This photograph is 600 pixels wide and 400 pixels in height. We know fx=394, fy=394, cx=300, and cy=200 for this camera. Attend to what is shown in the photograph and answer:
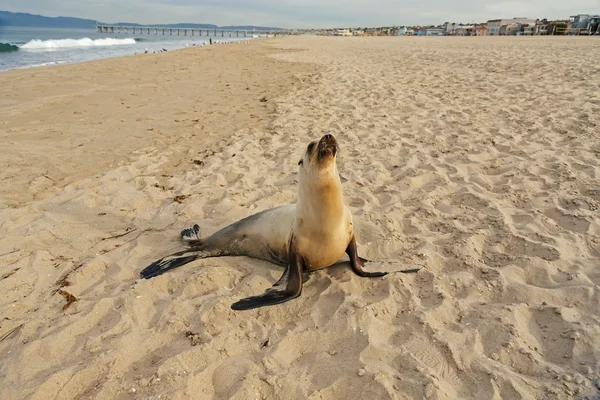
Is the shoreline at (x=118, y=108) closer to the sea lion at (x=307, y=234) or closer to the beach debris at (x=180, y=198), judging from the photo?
the beach debris at (x=180, y=198)

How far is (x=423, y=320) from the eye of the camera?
2312 millimetres

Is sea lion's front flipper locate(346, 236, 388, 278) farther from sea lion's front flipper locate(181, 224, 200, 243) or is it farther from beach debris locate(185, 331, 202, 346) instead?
sea lion's front flipper locate(181, 224, 200, 243)

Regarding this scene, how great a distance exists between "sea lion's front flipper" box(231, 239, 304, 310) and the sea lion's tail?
0.81 meters

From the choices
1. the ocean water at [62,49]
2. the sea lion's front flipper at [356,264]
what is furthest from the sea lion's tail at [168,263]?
the ocean water at [62,49]

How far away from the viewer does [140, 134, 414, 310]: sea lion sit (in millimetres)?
2604

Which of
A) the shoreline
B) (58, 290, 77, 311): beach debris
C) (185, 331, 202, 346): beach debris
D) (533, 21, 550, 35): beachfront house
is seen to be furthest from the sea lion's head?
(533, 21, 550, 35): beachfront house

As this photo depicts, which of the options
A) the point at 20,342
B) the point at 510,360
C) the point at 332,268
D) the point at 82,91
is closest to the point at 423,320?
the point at 510,360

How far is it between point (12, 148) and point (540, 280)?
7050 mm

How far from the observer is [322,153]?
256cm

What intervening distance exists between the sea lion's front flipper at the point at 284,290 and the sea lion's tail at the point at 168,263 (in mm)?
807

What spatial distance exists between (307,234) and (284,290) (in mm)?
419

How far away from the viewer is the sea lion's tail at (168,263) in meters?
2.99

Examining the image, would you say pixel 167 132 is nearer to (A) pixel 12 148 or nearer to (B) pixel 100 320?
(A) pixel 12 148

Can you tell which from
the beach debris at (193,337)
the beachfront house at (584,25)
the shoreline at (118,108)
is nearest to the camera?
the beach debris at (193,337)
